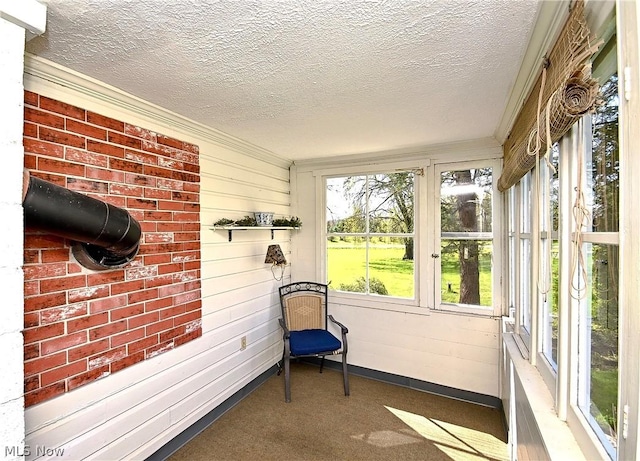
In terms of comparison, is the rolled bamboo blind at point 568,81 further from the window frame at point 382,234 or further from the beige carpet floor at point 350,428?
the beige carpet floor at point 350,428

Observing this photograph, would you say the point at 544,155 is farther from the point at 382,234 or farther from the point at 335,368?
the point at 335,368

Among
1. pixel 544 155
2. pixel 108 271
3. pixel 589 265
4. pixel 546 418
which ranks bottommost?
pixel 546 418

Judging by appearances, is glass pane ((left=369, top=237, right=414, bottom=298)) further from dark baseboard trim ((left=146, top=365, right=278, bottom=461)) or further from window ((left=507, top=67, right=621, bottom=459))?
window ((left=507, top=67, right=621, bottom=459))

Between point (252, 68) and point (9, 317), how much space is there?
1.35 m

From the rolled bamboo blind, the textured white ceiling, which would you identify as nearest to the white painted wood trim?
the rolled bamboo blind

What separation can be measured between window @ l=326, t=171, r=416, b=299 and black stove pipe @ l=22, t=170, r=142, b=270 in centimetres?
207

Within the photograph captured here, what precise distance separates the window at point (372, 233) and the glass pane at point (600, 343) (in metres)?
1.91

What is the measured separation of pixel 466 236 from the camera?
2754 mm

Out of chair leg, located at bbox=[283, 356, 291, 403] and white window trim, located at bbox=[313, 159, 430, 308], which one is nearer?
chair leg, located at bbox=[283, 356, 291, 403]

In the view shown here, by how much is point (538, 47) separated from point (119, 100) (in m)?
2.13

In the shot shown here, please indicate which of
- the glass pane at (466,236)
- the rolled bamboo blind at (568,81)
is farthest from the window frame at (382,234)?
the rolled bamboo blind at (568,81)

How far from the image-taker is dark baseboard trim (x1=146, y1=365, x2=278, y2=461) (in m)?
2.00

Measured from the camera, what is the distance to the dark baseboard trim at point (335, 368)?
2.08 metres

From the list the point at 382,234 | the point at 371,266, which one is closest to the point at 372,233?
the point at 382,234
